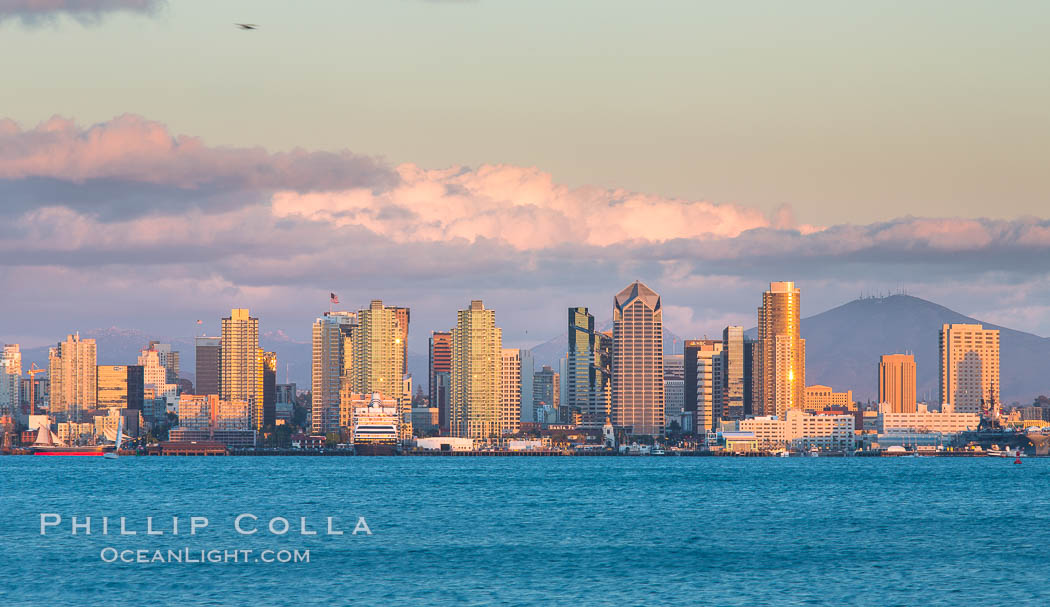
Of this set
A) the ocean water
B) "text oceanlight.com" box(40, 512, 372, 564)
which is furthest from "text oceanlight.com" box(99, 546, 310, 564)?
the ocean water

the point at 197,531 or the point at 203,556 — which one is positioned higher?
the point at 203,556

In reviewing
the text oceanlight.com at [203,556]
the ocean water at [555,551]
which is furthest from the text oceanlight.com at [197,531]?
the ocean water at [555,551]

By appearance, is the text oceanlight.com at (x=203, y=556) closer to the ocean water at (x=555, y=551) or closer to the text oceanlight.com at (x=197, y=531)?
the text oceanlight.com at (x=197, y=531)

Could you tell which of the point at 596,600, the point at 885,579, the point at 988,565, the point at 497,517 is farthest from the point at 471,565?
the point at 497,517

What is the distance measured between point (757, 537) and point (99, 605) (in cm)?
5235

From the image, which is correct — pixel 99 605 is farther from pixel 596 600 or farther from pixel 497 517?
pixel 497 517

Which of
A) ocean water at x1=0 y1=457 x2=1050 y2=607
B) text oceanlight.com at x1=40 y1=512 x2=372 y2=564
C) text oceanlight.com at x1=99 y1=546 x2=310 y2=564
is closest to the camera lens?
ocean water at x1=0 y1=457 x2=1050 y2=607

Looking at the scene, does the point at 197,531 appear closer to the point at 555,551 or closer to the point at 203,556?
the point at 203,556

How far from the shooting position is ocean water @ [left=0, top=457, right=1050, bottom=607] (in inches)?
3009

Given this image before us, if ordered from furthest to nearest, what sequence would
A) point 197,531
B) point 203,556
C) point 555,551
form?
point 197,531 < point 555,551 < point 203,556

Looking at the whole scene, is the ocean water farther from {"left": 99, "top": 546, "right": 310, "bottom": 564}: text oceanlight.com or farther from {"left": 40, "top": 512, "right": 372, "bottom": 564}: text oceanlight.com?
{"left": 99, "top": 546, "right": 310, "bottom": 564}: text oceanlight.com

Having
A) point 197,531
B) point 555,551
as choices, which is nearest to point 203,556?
point 197,531

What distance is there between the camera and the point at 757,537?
4301 inches

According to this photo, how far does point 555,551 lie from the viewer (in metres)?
97.3
